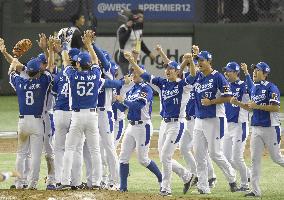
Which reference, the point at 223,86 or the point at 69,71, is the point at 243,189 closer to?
the point at 223,86

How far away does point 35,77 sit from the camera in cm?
1423

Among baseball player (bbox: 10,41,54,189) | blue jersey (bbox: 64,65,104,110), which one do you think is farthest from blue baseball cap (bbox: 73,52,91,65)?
baseball player (bbox: 10,41,54,189)

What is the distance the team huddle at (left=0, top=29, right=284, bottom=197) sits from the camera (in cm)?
1389

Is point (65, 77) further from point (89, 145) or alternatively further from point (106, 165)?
point (106, 165)

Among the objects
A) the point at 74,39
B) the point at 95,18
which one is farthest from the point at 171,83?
the point at 95,18

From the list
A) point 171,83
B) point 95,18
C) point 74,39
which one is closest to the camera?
point 171,83

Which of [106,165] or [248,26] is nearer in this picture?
[106,165]

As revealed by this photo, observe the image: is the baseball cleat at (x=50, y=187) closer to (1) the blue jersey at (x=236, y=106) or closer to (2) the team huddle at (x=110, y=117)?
(2) the team huddle at (x=110, y=117)

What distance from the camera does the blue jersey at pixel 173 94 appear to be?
48.1 ft

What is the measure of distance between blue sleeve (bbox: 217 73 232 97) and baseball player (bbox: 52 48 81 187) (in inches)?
86.0

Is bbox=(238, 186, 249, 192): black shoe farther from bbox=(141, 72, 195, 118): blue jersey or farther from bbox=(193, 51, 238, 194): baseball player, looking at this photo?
bbox=(141, 72, 195, 118): blue jersey

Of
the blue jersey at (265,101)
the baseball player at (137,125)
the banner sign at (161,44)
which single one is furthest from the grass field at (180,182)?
the banner sign at (161,44)

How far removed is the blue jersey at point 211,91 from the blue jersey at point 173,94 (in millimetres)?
195

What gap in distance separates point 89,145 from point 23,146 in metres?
1.04
